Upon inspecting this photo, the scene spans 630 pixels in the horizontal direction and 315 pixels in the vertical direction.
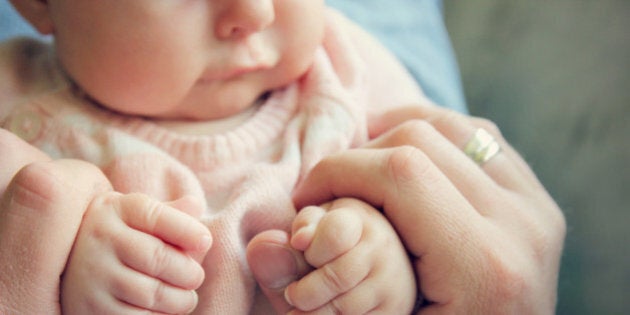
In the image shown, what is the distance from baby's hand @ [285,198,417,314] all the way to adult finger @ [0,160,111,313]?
0.61ft

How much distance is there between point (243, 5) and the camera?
0.56m

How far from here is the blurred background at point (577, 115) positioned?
827mm

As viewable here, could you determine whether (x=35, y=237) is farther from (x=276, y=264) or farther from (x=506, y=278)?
(x=506, y=278)

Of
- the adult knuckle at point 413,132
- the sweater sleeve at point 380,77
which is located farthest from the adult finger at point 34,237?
the sweater sleeve at point 380,77

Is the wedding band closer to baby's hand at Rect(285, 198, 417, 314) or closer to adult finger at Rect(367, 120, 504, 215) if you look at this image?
adult finger at Rect(367, 120, 504, 215)

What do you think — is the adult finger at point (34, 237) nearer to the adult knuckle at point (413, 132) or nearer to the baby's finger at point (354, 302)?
the baby's finger at point (354, 302)

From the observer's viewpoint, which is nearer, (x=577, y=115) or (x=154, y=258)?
(x=154, y=258)

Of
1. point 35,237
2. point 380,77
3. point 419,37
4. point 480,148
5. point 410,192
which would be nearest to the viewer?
point 35,237

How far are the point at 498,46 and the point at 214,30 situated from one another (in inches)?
26.0

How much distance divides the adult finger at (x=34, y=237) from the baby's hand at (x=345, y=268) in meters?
0.19

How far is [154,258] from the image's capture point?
0.47 metres

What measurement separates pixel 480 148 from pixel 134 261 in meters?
0.40

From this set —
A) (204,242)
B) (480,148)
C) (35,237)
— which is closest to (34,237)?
(35,237)

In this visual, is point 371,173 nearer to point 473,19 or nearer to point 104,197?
point 104,197
